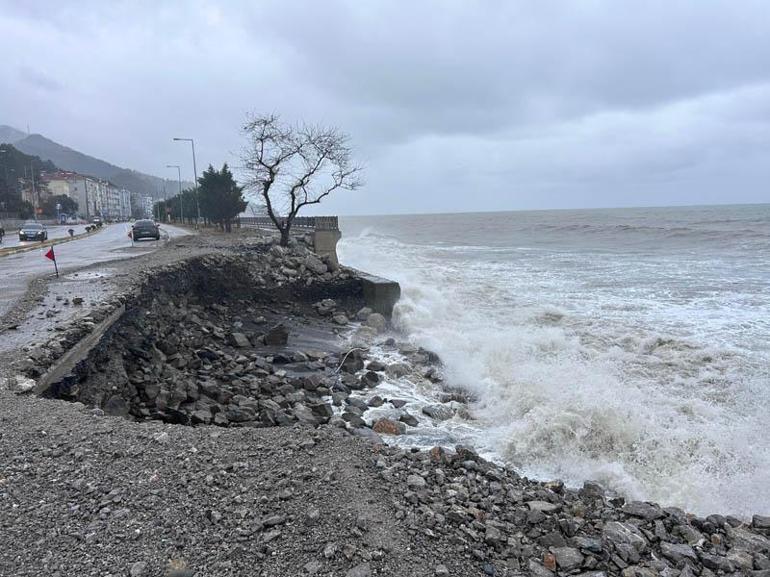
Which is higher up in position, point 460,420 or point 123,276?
point 123,276

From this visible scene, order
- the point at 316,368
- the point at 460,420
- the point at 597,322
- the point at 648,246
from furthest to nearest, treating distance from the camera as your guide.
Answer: the point at 648,246 < the point at 597,322 < the point at 316,368 < the point at 460,420

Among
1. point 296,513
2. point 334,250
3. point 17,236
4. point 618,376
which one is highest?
point 17,236

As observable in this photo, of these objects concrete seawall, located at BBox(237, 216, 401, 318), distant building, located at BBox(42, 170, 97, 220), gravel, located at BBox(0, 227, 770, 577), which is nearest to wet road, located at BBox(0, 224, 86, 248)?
concrete seawall, located at BBox(237, 216, 401, 318)

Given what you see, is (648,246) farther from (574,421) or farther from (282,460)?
(282,460)

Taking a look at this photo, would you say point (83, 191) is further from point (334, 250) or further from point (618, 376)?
point (618, 376)

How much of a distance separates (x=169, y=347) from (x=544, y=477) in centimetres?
862

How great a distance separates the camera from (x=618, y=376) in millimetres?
10438

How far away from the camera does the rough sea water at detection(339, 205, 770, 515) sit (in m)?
6.74

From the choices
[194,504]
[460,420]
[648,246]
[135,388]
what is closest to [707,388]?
[460,420]

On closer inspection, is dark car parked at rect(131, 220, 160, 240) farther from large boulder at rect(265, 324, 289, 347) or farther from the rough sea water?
large boulder at rect(265, 324, 289, 347)

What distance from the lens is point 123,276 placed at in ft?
46.5

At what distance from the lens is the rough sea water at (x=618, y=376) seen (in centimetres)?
674

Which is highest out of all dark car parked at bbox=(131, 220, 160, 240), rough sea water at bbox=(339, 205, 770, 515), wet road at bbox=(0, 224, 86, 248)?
dark car parked at bbox=(131, 220, 160, 240)

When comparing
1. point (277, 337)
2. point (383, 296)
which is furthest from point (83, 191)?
point (277, 337)
